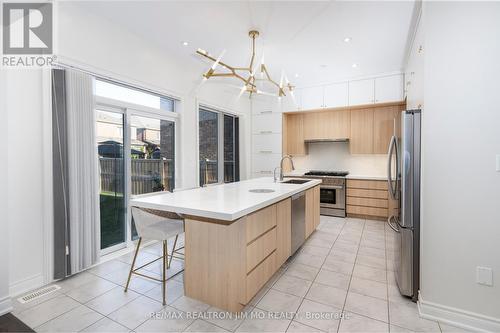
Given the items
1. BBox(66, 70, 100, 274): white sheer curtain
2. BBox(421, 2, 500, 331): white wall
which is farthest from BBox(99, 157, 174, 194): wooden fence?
BBox(421, 2, 500, 331): white wall

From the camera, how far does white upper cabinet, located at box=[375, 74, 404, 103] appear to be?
4.45 metres

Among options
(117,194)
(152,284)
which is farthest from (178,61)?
(152,284)

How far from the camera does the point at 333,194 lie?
16.6 feet

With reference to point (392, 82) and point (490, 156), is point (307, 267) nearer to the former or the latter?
point (490, 156)

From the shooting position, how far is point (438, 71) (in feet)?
5.97

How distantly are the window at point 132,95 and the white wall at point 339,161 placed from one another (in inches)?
135

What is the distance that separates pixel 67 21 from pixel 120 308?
9.30 feet

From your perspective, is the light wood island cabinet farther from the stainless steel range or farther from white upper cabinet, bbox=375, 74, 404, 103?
white upper cabinet, bbox=375, 74, 404, 103

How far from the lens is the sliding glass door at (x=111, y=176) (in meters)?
2.95

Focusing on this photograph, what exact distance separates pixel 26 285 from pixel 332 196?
15.7 ft

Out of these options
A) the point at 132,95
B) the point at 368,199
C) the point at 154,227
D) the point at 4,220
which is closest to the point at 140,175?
the point at 132,95

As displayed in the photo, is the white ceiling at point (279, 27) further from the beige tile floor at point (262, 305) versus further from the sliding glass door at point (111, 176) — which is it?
the beige tile floor at point (262, 305)

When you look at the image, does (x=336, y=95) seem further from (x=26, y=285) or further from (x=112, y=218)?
(x=26, y=285)

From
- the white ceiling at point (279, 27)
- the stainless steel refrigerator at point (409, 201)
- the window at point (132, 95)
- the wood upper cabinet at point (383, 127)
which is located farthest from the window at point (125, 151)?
the wood upper cabinet at point (383, 127)
